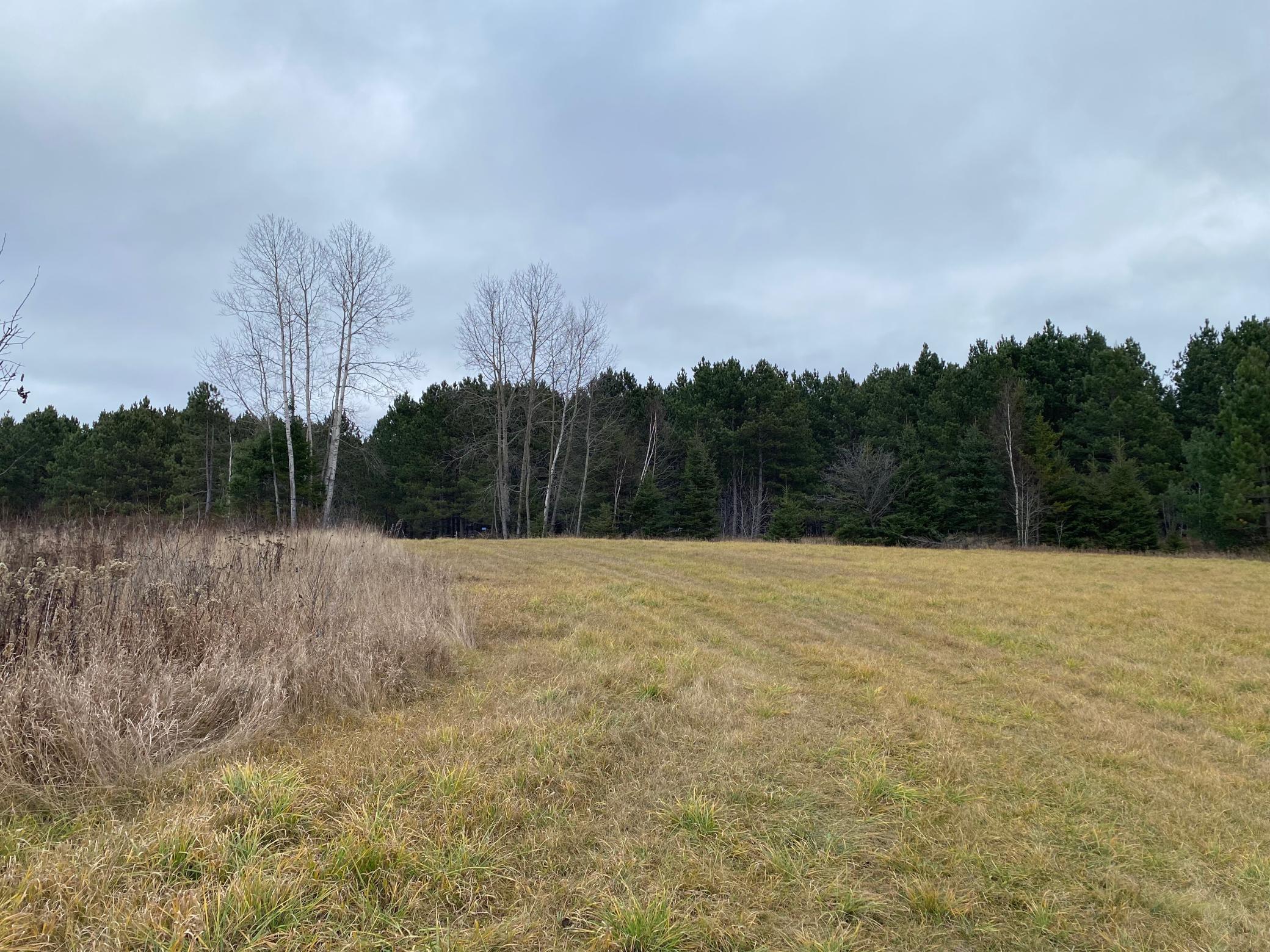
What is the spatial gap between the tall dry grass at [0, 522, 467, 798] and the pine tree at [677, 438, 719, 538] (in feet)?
80.8

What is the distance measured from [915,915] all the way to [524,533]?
2812 cm

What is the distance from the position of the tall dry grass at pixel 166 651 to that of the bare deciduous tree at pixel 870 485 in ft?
86.0

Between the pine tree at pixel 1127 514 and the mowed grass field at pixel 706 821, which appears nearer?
the mowed grass field at pixel 706 821

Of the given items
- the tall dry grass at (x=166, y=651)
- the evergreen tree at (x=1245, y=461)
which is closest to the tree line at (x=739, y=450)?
the evergreen tree at (x=1245, y=461)

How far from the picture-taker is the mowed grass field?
2086 mm

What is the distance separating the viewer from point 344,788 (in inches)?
111

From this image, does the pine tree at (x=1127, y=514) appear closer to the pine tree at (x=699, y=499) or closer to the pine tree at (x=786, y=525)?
the pine tree at (x=786, y=525)

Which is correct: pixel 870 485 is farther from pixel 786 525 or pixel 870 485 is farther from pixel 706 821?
pixel 706 821

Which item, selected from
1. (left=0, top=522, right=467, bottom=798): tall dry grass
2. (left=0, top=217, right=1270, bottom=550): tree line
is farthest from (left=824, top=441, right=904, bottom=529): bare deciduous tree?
(left=0, top=522, right=467, bottom=798): tall dry grass

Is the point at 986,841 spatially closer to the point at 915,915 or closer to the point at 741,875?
the point at 915,915

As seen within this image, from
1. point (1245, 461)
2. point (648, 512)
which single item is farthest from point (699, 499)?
point (1245, 461)

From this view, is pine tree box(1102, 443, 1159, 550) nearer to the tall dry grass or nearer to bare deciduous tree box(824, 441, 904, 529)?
bare deciduous tree box(824, 441, 904, 529)

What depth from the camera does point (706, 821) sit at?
2.74 m

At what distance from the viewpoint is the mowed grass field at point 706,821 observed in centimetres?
209
